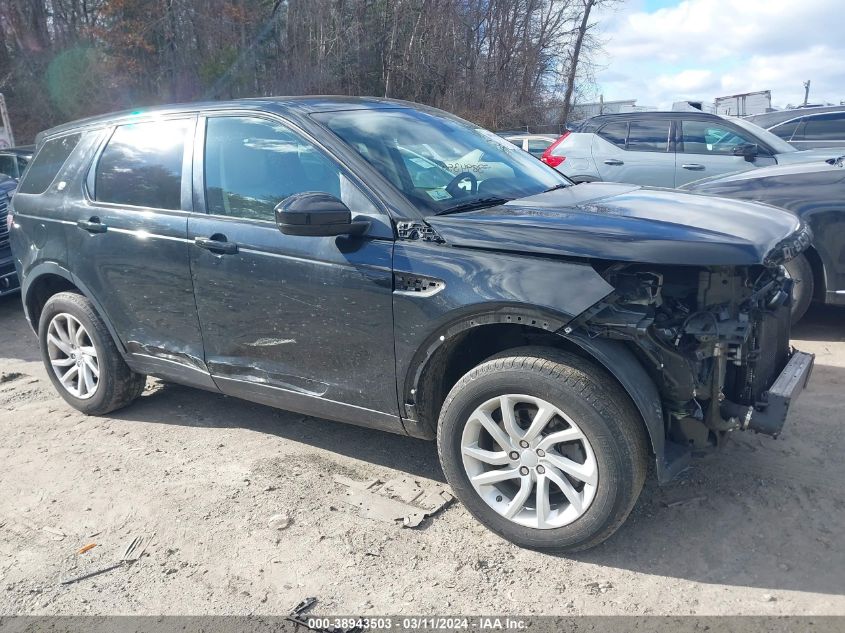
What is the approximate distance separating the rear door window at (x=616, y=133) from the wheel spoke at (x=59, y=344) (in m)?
7.51

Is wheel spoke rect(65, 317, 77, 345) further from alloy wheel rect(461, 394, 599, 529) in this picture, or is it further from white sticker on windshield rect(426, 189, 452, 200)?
alloy wheel rect(461, 394, 599, 529)

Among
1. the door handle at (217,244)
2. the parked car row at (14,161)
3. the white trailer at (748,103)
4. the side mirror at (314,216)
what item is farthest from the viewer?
the white trailer at (748,103)

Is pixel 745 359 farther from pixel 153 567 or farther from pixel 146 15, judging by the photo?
pixel 146 15

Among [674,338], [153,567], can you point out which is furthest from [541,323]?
[153,567]

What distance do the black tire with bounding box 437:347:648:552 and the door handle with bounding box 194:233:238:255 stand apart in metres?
1.38

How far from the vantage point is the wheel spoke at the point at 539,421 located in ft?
9.51

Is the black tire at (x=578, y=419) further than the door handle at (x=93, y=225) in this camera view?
No

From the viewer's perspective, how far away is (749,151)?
8703 millimetres

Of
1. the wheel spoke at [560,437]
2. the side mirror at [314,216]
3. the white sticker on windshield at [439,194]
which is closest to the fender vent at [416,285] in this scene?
the side mirror at [314,216]

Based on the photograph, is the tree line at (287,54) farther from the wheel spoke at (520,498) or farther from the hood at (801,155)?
the wheel spoke at (520,498)

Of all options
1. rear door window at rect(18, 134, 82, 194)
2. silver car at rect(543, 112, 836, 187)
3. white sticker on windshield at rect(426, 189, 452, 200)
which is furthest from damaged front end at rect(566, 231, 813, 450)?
silver car at rect(543, 112, 836, 187)

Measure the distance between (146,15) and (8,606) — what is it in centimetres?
2232

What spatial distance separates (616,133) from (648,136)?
1.48ft

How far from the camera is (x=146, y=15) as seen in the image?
2162cm
